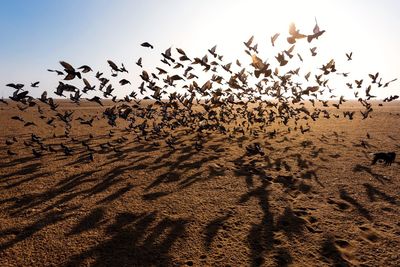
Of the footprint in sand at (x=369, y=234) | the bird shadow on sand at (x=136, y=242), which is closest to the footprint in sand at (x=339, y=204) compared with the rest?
the footprint in sand at (x=369, y=234)

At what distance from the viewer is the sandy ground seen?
16.4 ft

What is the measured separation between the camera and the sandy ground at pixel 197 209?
5.00 m

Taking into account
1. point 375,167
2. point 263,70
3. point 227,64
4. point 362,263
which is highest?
point 227,64

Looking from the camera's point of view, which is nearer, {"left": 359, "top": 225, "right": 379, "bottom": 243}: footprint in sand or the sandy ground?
the sandy ground

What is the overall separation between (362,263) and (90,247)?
3964 mm

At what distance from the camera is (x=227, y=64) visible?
9.83 m

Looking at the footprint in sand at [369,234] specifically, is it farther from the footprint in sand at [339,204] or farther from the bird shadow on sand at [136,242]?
the bird shadow on sand at [136,242]

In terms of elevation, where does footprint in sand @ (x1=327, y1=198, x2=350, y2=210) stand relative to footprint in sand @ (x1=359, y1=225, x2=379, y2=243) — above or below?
above

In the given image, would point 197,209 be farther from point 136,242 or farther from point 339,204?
point 339,204

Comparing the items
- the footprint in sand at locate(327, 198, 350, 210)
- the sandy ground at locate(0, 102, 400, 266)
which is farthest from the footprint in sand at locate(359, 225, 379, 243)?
the footprint in sand at locate(327, 198, 350, 210)

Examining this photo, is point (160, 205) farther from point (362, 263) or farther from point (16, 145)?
point (16, 145)

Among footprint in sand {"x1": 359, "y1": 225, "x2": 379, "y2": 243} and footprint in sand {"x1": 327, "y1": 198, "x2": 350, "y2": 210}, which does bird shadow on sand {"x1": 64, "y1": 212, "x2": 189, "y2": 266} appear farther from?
footprint in sand {"x1": 327, "y1": 198, "x2": 350, "y2": 210}

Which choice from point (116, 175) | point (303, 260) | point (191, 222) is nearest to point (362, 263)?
point (303, 260)

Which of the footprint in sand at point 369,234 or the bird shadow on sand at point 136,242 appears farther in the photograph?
the footprint in sand at point 369,234
